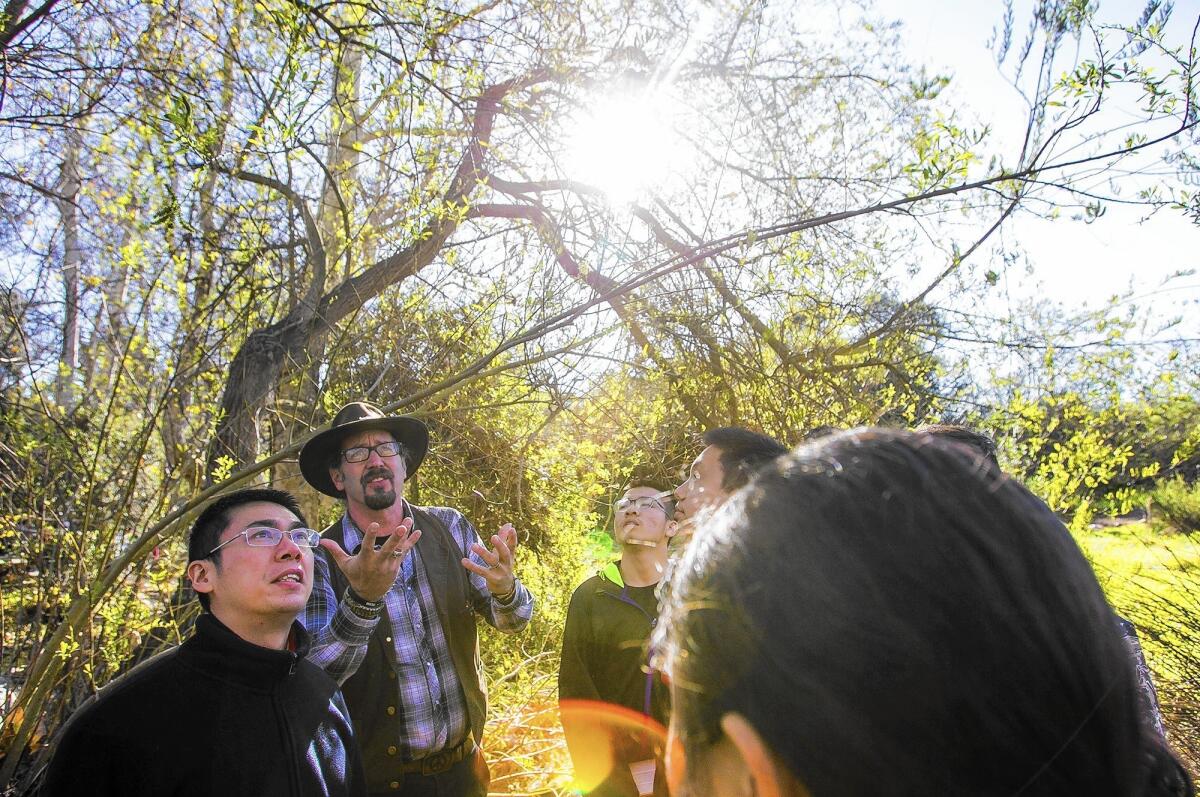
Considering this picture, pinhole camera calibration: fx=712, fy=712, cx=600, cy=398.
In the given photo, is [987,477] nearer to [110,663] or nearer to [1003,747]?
[1003,747]

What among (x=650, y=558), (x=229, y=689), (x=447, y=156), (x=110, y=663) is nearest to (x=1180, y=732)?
(x=650, y=558)

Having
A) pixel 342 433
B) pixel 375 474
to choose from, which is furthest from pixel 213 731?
pixel 342 433

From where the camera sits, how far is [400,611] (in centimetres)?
279

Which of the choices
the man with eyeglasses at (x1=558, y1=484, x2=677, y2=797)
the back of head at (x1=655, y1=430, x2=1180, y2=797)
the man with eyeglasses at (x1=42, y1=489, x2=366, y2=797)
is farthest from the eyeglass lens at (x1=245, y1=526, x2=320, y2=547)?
the back of head at (x1=655, y1=430, x2=1180, y2=797)

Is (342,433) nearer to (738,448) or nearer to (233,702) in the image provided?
(233,702)

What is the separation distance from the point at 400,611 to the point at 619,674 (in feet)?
3.30

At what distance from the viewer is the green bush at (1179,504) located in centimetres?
432

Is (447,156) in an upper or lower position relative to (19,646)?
upper

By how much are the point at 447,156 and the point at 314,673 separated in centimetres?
274

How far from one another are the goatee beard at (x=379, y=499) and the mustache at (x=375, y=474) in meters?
0.07

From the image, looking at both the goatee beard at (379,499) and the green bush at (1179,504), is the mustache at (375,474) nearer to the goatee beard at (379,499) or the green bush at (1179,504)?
the goatee beard at (379,499)

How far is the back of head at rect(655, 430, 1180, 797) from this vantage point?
20.6 inches

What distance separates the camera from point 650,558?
→ 11.0ft

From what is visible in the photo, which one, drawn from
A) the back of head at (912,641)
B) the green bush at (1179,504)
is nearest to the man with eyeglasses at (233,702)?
the back of head at (912,641)
